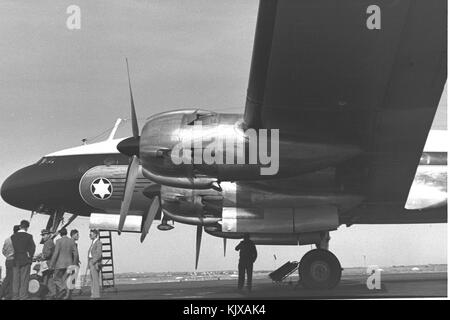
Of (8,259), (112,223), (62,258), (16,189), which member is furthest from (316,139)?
(16,189)

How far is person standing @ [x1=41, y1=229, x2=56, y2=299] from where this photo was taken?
14468 millimetres

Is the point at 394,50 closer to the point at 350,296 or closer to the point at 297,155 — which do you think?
the point at 297,155

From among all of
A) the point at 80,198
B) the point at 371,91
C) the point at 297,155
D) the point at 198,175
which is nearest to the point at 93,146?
the point at 80,198

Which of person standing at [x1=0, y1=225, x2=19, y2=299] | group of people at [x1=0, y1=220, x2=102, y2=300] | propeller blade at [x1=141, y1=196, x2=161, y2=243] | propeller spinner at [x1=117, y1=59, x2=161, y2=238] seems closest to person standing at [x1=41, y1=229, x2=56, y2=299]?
group of people at [x1=0, y1=220, x2=102, y2=300]

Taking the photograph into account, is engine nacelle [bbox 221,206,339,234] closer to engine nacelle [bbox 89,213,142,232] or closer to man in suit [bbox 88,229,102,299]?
man in suit [bbox 88,229,102,299]

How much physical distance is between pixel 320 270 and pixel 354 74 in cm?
588

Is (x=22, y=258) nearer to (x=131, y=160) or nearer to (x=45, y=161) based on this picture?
(x=131, y=160)

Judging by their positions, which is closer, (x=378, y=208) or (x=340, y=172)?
(x=340, y=172)

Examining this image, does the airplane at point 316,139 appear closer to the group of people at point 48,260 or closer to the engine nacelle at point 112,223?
the engine nacelle at point 112,223

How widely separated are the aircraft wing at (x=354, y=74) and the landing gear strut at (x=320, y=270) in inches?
96.2

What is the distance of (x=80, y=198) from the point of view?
2042cm

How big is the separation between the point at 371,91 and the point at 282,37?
2530mm

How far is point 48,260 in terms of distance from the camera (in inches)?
571

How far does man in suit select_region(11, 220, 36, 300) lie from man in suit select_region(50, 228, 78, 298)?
65 cm
